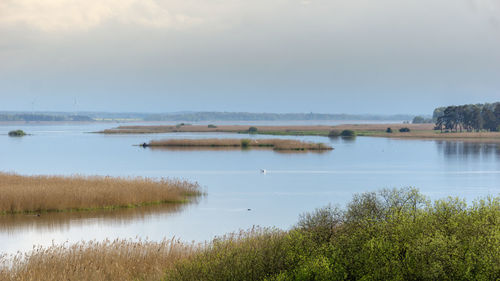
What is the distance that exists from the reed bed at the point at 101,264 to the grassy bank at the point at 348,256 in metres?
0.03

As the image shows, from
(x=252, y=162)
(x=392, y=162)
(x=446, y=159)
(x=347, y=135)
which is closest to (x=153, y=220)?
(x=252, y=162)

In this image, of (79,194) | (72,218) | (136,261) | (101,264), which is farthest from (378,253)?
(79,194)

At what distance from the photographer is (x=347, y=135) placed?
115m

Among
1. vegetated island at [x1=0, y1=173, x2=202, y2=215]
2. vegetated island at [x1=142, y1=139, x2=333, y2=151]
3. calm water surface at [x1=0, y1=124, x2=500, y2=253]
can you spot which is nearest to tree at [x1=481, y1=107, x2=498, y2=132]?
calm water surface at [x1=0, y1=124, x2=500, y2=253]

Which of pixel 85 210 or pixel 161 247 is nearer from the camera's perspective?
pixel 161 247

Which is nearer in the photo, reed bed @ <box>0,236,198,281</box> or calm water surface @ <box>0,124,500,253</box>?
reed bed @ <box>0,236,198,281</box>

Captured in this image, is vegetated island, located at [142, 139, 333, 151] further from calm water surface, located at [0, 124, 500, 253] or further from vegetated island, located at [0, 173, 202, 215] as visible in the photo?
vegetated island, located at [0, 173, 202, 215]

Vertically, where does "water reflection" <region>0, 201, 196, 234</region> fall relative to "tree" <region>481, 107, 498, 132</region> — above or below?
below

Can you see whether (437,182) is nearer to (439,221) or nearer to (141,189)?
(141,189)

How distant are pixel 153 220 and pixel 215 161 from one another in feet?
105

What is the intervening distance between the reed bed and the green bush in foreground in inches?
88.0

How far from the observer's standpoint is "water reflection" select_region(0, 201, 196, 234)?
2419 centimetres

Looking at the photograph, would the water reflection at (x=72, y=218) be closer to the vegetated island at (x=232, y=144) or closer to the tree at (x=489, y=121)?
the vegetated island at (x=232, y=144)

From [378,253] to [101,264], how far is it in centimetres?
764
